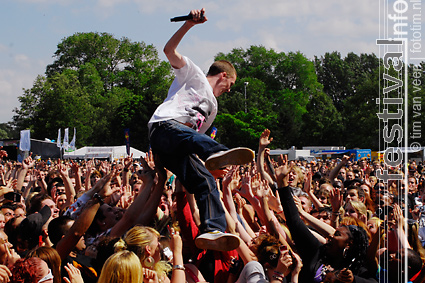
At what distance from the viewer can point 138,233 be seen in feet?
12.6

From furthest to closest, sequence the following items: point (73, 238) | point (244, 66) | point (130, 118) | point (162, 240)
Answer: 1. point (244, 66)
2. point (130, 118)
3. point (162, 240)
4. point (73, 238)

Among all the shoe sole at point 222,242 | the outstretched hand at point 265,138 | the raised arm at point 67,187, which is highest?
the outstretched hand at point 265,138

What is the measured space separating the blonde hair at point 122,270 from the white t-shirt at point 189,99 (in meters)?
1.30

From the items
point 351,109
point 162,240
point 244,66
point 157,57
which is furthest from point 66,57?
point 162,240

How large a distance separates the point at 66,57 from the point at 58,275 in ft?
195

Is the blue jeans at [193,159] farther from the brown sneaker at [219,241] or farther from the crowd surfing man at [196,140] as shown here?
the brown sneaker at [219,241]

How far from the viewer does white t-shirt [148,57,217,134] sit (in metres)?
4.12

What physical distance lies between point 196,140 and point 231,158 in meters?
0.35

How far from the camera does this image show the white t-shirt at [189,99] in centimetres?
412

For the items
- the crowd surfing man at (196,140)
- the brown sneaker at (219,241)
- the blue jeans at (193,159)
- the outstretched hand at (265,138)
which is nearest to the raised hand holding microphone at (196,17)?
the crowd surfing man at (196,140)

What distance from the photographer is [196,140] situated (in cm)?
387

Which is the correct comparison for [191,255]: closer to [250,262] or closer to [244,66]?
[250,262]

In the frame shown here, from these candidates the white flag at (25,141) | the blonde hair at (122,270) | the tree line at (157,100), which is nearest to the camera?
the blonde hair at (122,270)

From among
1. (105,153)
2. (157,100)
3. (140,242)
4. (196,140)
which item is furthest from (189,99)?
(157,100)
